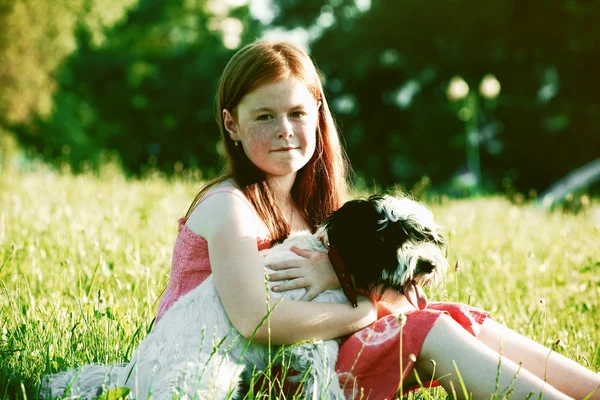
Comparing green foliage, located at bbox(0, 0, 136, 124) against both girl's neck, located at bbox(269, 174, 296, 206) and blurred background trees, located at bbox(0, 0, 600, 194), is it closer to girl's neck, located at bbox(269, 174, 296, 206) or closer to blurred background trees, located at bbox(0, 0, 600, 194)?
blurred background trees, located at bbox(0, 0, 600, 194)

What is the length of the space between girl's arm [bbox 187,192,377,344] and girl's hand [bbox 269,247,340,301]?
0.09 m

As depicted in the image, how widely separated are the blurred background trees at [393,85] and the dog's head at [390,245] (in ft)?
60.7

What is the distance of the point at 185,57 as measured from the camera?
112 ft

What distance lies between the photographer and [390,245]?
8.21ft

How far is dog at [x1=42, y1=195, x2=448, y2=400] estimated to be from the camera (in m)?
2.26

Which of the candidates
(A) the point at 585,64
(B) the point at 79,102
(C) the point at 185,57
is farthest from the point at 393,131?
(B) the point at 79,102

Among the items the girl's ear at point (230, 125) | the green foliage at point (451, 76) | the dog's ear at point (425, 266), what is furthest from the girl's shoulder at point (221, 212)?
the green foliage at point (451, 76)

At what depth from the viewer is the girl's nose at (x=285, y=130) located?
9.45 ft

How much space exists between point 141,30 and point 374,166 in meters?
19.5

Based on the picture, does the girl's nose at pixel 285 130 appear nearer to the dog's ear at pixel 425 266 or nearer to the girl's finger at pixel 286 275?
the girl's finger at pixel 286 275

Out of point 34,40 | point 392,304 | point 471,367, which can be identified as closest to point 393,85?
point 34,40

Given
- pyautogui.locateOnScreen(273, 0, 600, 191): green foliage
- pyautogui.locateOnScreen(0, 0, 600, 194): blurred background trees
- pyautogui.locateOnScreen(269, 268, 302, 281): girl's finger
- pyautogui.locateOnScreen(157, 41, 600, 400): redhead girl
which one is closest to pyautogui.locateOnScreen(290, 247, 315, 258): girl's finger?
pyautogui.locateOnScreen(157, 41, 600, 400): redhead girl

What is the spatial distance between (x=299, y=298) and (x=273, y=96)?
96 centimetres

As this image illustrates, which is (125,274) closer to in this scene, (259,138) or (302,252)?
(259,138)
